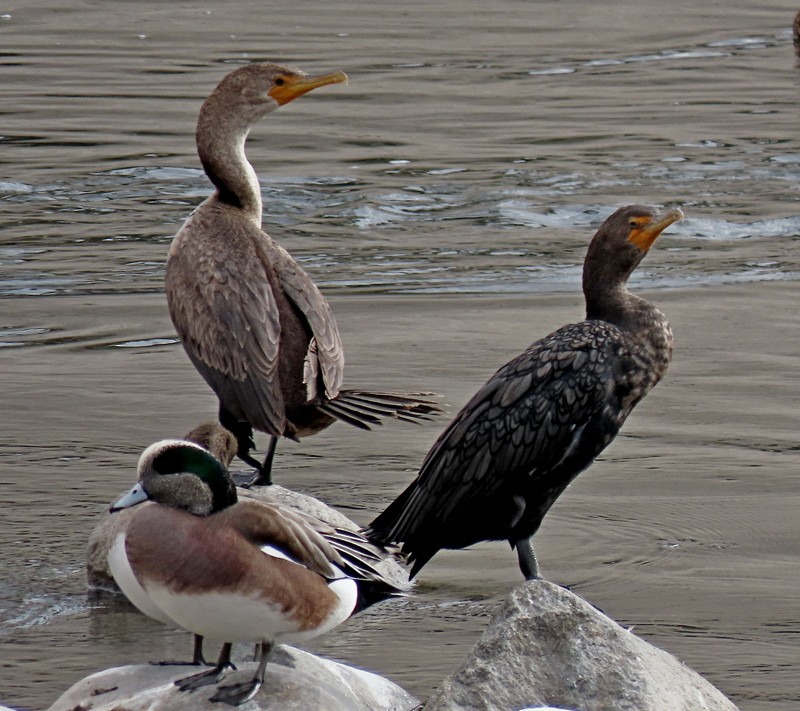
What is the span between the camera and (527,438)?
6109mm

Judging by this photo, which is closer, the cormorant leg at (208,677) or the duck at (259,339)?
the cormorant leg at (208,677)

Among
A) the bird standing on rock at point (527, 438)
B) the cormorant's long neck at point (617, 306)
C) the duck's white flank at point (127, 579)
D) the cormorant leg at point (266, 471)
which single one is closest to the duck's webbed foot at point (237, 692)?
the duck's white flank at point (127, 579)

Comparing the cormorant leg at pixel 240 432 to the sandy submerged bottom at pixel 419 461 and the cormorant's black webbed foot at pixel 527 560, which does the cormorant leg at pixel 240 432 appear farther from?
the cormorant's black webbed foot at pixel 527 560

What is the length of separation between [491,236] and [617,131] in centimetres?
379

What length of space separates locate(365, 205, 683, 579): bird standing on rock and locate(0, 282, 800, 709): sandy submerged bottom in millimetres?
319

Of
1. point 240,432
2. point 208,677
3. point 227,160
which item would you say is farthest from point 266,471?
point 208,677

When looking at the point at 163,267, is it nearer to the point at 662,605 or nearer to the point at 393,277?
the point at 393,277

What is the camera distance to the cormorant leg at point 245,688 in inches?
191

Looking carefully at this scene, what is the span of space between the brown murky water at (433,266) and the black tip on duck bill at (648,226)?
4.18ft

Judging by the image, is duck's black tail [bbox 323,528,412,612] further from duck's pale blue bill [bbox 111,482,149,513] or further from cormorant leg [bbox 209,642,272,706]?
duck's pale blue bill [bbox 111,482,149,513]

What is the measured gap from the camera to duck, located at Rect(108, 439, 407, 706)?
4668 mm

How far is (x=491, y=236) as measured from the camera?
1215 centimetres

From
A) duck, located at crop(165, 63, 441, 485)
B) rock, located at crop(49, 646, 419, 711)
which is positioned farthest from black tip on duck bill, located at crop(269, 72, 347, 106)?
rock, located at crop(49, 646, 419, 711)

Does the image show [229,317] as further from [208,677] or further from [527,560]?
[208,677]
